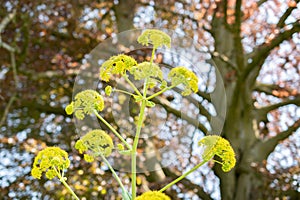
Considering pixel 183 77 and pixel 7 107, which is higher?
pixel 7 107

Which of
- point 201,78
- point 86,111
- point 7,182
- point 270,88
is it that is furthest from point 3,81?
point 86,111

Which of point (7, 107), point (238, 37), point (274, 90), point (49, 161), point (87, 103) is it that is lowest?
point (49, 161)

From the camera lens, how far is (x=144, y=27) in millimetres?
6234

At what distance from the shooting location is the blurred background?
590cm

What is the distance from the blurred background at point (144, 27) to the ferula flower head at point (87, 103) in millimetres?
4253

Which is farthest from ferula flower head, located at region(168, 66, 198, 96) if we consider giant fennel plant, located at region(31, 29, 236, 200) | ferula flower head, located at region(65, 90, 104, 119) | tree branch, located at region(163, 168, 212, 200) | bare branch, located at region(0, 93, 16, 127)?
bare branch, located at region(0, 93, 16, 127)

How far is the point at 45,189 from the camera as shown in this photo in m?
6.28

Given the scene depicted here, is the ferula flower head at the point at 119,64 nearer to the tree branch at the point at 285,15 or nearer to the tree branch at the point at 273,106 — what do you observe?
the tree branch at the point at 285,15

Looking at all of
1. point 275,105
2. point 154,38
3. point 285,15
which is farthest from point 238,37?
point 154,38

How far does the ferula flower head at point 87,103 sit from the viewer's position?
1502mm

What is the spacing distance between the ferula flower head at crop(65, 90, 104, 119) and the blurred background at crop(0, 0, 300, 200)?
4.25 meters

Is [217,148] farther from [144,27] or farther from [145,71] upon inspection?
[144,27]

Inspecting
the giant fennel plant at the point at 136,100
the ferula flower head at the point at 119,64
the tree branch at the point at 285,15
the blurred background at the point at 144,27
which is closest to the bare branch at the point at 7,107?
the blurred background at the point at 144,27

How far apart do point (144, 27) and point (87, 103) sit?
481cm
